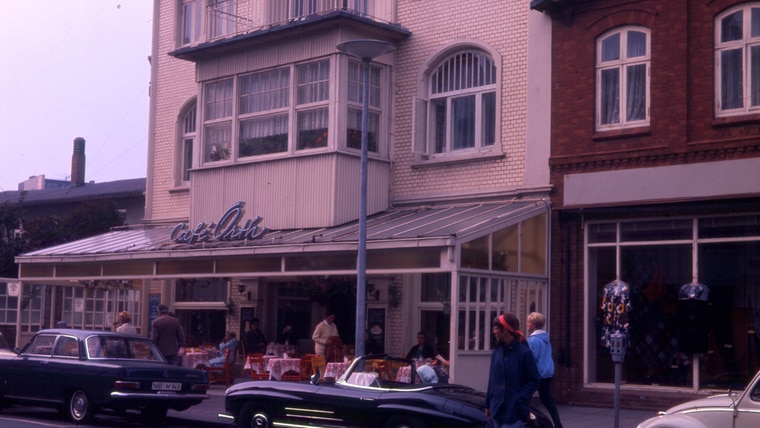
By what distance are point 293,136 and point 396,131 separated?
2156mm

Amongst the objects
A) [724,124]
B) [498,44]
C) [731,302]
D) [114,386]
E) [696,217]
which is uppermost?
[498,44]

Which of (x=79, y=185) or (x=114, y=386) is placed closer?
(x=114, y=386)

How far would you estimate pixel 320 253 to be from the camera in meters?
18.6

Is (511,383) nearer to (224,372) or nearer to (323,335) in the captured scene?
(323,335)

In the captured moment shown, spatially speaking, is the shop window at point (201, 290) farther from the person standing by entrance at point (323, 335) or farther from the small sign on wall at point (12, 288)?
the person standing by entrance at point (323, 335)

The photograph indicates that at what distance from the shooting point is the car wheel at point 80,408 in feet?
51.0

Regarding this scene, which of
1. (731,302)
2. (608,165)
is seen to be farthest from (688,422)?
(608,165)

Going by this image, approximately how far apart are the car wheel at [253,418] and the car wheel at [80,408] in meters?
3.29

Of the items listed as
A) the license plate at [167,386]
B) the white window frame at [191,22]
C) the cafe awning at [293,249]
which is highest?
the white window frame at [191,22]

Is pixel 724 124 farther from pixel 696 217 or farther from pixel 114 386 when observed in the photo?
pixel 114 386

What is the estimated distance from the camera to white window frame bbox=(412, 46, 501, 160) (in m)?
20.0

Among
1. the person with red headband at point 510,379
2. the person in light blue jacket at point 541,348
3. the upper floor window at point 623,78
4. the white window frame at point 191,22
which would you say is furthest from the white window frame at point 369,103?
the person with red headband at point 510,379

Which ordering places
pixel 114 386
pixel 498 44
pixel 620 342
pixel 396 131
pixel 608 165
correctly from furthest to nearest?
pixel 396 131 < pixel 498 44 < pixel 608 165 < pixel 114 386 < pixel 620 342

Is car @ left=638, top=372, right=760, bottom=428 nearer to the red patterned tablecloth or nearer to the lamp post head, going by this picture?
the lamp post head
